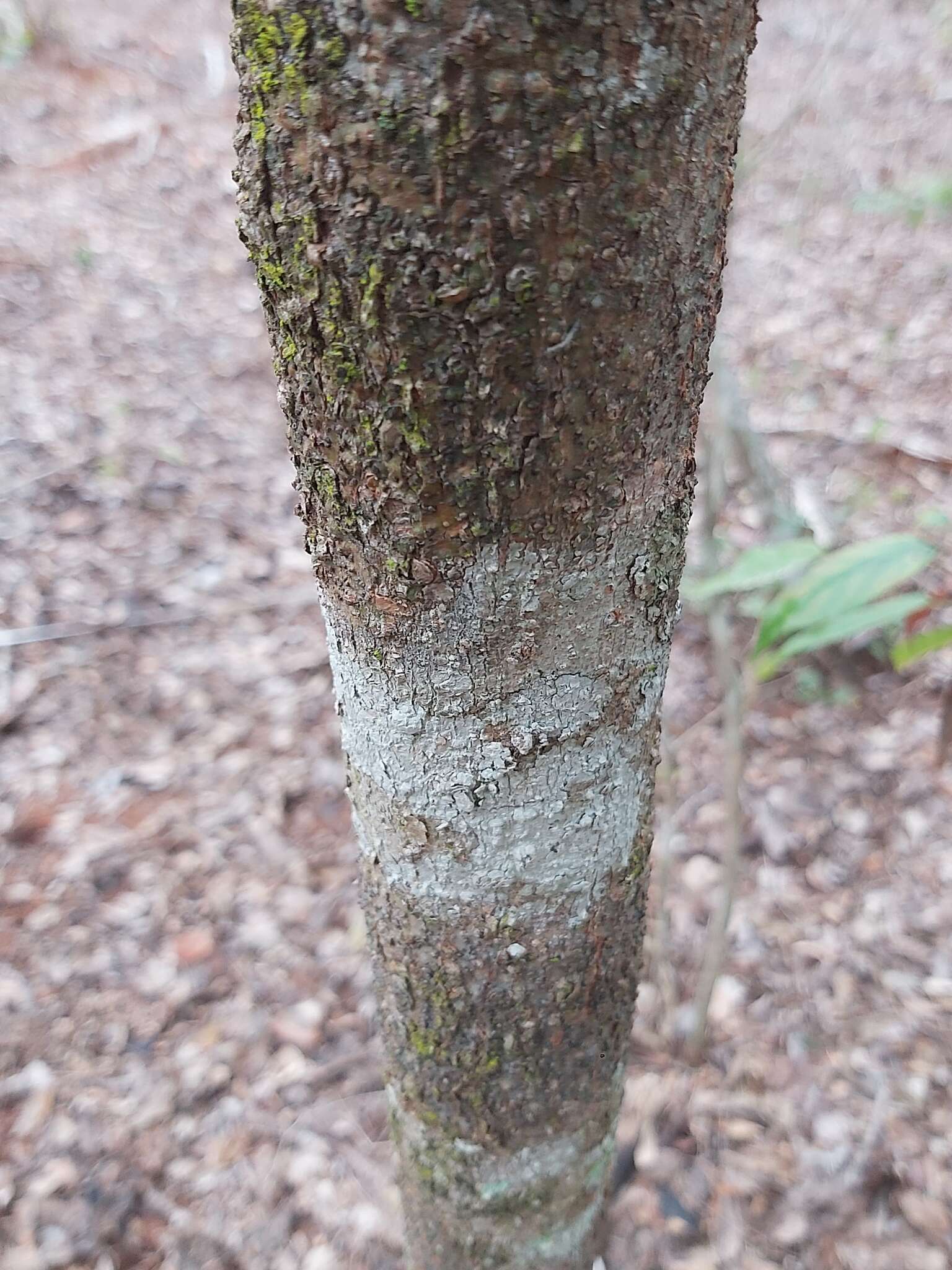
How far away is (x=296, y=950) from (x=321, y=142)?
6.25 feet

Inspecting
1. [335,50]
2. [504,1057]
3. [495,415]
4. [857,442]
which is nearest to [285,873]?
[504,1057]

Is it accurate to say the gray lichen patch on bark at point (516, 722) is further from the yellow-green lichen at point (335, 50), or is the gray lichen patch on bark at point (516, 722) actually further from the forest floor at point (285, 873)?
the forest floor at point (285, 873)

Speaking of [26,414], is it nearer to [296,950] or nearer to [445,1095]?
[296,950]

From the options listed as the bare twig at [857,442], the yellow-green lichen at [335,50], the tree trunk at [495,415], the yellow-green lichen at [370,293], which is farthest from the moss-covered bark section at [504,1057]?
the bare twig at [857,442]

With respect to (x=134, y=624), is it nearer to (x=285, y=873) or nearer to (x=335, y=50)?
(x=285, y=873)

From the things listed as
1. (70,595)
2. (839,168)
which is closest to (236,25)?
(70,595)

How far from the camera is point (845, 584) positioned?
4.93ft

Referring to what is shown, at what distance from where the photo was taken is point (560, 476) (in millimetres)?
553

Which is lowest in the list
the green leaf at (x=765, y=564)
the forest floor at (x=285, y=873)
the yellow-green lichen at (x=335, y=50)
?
the forest floor at (x=285, y=873)

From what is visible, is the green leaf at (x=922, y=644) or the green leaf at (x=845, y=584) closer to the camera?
the green leaf at (x=922, y=644)

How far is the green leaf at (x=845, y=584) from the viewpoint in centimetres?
147

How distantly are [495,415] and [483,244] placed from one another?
0.10m

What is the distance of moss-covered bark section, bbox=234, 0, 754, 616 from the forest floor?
1339 mm

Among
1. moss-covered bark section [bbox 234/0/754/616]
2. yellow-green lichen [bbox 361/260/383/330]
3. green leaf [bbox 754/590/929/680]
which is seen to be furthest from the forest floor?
yellow-green lichen [bbox 361/260/383/330]
